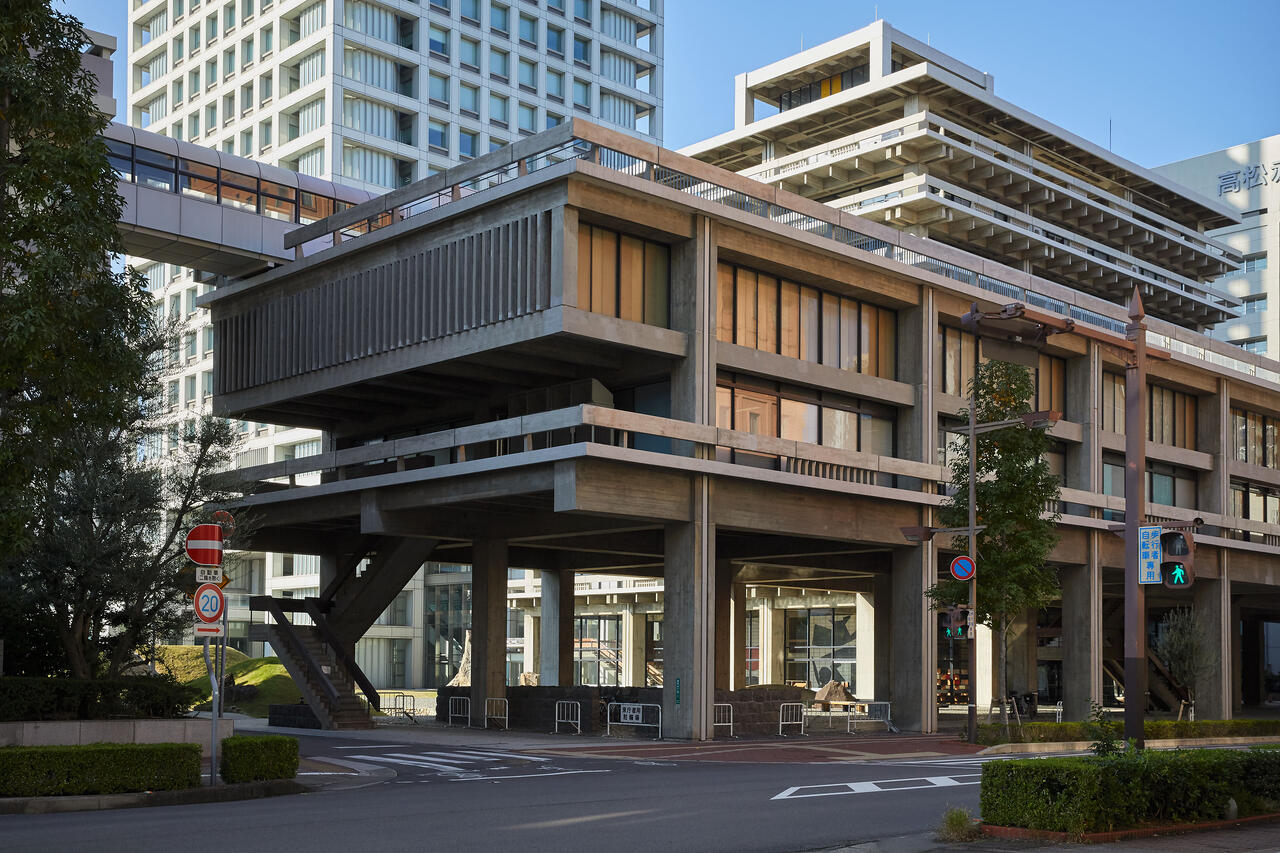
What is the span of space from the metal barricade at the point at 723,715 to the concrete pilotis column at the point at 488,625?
7541 mm

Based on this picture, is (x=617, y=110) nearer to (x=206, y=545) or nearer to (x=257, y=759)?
(x=206, y=545)

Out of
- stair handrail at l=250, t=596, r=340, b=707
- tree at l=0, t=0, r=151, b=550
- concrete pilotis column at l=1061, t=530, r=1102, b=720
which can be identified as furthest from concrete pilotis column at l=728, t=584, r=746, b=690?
tree at l=0, t=0, r=151, b=550

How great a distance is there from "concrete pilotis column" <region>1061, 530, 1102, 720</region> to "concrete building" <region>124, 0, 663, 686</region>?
44975 mm

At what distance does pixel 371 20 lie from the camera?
8700cm

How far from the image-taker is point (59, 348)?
1905 centimetres

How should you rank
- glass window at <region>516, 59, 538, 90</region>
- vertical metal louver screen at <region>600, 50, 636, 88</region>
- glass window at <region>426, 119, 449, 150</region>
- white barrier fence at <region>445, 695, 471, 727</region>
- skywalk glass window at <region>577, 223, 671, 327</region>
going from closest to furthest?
skywalk glass window at <region>577, 223, 671, 327</region>, white barrier fence at <region>445, 695, 471, 727</region>, glass window at <region>426, 119, 449, 150</region>, glass window at <region>516, 59, 538, 90</region>, vertical metal louver screen at <region>600, 50, 636, 88</region>

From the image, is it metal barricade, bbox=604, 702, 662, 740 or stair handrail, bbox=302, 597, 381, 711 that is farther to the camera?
stair handrail, bbox=302, 597, 381, 711

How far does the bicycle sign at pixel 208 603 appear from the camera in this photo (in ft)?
64.9

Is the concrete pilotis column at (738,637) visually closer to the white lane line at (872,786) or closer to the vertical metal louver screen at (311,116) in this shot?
the white lane line at (872,786)

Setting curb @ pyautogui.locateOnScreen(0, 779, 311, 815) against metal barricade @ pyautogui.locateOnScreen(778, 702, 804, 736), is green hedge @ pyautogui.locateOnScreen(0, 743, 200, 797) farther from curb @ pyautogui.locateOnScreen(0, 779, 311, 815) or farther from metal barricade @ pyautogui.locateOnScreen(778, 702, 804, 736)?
metal barricade @ pyautogui.locateOnScreen(778, 702, 804, 736)

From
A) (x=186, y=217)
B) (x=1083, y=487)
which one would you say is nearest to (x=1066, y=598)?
(x=1083, y=487)

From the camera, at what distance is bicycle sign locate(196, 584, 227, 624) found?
64.9ft

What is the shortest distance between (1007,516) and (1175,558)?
17705 mm

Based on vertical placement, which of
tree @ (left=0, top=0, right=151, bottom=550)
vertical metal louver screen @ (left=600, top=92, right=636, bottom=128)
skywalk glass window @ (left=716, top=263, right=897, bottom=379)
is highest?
vertical metal louver screen @ (left=600, top=92, right=636, bottom=128)
